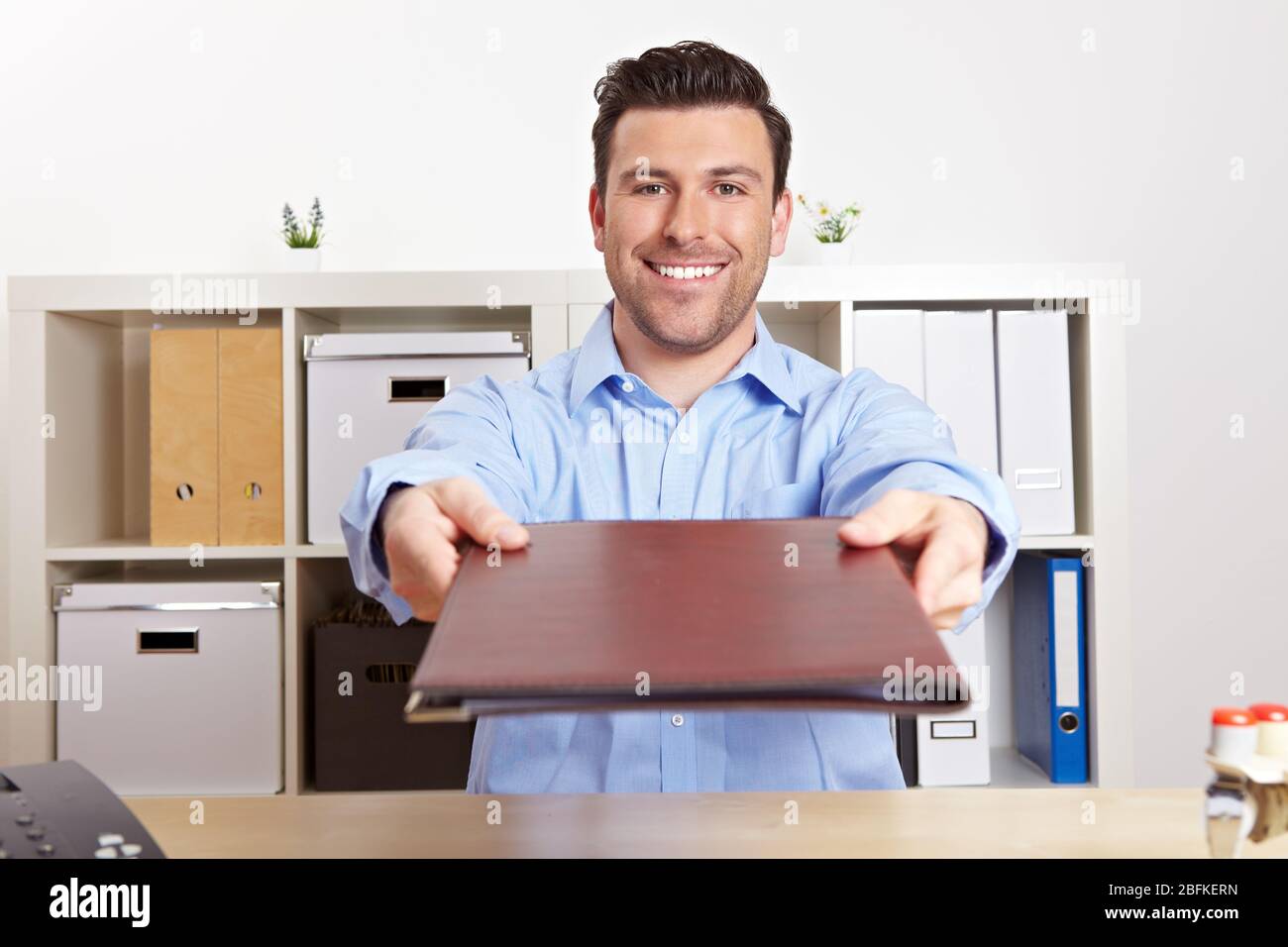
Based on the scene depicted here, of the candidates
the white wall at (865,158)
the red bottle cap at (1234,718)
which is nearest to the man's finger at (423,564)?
the red bottle cap at (1234,718)

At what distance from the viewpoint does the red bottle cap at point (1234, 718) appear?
0.53 metres

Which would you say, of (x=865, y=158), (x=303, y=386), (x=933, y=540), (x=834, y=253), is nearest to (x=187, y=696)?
(x=303, y=386)

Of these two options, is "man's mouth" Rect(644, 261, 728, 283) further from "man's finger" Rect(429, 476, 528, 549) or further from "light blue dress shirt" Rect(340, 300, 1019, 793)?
"man's finger" Rect(429, 476, 528, 549)

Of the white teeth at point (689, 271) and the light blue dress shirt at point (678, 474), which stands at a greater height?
the white teeth at point (689, 271)

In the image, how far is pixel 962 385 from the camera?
5.47ft

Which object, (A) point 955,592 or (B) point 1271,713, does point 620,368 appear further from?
(B) point 1271,713

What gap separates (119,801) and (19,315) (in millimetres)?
1385

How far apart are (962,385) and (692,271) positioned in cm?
62

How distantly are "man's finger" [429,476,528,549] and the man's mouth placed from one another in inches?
24.8

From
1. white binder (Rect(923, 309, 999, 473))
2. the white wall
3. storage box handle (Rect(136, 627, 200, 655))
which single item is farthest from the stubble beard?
storage box handle (Rect(136, 627, 200, 655))

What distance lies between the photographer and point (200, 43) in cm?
194

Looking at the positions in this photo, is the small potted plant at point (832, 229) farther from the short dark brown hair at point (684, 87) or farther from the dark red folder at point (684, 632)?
the dark red folder at point (684, 632)

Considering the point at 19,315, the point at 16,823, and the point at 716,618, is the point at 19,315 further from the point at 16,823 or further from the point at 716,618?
the point at 716,618

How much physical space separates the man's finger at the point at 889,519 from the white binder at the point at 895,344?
1.02 m
